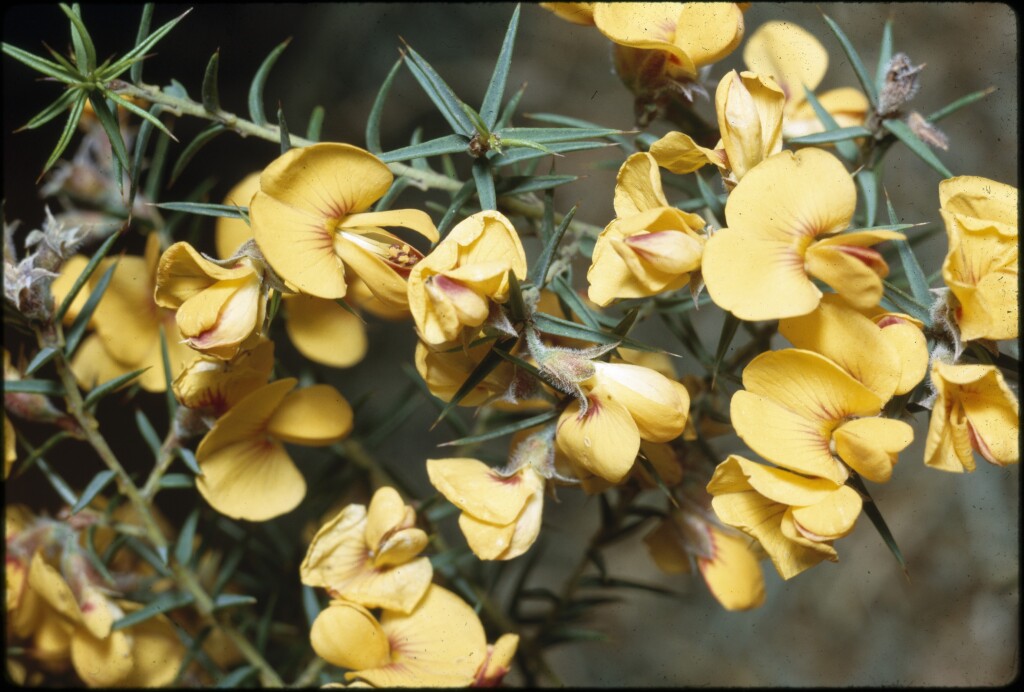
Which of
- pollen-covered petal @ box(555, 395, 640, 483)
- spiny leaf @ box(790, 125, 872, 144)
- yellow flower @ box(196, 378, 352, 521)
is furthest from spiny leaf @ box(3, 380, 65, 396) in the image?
spiny leaf @ box(790, 125, 872, 144)

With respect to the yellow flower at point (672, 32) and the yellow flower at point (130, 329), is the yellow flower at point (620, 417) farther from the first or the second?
the yellow flower at point (130, 329)

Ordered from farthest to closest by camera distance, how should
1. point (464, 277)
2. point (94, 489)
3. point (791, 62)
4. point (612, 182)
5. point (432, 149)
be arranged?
point (612, 182) < point (791, 62) < point (94, 489) < point (432, 149) < point (464, 277)

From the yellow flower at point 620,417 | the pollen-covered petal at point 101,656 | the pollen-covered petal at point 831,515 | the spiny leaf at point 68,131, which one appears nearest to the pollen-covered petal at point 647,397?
the yellow flower at point 620,417

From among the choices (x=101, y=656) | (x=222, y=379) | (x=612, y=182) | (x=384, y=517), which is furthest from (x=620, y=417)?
(x=612, y=182)

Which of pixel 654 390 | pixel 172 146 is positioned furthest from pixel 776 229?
pixel 172 146

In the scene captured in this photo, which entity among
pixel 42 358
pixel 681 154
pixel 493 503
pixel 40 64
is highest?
pixel 40 64

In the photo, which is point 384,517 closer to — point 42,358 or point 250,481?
point 250,481
